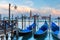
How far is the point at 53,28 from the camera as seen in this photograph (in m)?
21.8

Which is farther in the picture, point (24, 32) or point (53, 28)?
point (53, 28)

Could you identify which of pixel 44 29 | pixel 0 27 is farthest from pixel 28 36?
pixel 0 27

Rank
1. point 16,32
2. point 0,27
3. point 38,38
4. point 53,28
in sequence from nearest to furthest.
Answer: point 0,27
point 16,32
point 38,38
point 53,28

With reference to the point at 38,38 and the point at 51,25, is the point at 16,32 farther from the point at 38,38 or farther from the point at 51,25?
the point at 51,25

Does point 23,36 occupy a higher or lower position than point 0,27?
lower

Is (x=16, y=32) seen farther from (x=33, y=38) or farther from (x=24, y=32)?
(x=33, y=38)

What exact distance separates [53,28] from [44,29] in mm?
1729

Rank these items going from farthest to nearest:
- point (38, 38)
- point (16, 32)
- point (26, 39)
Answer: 1. point (26, 39)
2. point (38, 38)
3. point (16, 32)

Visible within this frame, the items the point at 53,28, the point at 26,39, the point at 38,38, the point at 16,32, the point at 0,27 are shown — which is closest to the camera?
the point at 0,27

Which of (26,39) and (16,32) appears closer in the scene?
(16,32)

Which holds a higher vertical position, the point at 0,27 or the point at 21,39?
the point at 0,27

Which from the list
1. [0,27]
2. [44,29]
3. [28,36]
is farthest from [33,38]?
[0,27]

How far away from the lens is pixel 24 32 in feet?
61.2

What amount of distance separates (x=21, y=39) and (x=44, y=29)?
3.00 meters
